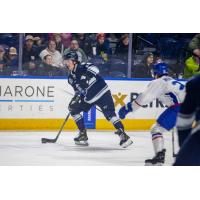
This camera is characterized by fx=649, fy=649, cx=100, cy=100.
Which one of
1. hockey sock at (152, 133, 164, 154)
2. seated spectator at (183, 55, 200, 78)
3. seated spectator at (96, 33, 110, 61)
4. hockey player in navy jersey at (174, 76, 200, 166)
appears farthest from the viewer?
seated spectator at (96, 33, 110, 61)

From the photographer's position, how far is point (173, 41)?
16.7 ft

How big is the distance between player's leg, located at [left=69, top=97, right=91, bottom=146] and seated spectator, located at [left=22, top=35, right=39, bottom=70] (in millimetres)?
479

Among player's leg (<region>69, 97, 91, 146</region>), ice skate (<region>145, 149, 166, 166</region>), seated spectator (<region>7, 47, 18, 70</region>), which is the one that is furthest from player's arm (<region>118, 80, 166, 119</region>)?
seated spectator (<region>7, 47, 18, 70</region>)

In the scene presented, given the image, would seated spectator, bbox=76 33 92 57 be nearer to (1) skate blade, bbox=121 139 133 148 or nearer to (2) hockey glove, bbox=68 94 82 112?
(2) hockey glove, bbox=68 94 82 112

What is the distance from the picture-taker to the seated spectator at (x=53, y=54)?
5.12 meters

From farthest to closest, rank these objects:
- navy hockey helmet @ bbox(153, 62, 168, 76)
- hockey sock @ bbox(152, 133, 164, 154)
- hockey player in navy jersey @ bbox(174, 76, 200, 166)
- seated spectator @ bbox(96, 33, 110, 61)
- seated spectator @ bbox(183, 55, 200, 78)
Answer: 1. seated spectator @ bbox(96, 33, 110, 61)
2. navy hockey helmet @ bbox(153, 62, 168, 76)
3. hockey sock @ bbox(152, 133, 164, 154)
4. seated spectator @ bbox(183, 55, 200, 78)
5. hockey player in navy jersey @ bbox(174, 76, 200, 166)

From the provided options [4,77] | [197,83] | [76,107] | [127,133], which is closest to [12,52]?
[4,77]

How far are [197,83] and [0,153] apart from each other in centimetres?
193

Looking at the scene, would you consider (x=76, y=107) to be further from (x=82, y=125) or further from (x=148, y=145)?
(x=148, y=145)

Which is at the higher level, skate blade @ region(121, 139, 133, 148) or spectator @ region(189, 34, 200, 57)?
spectator @ region(189, 34, 200, 57)

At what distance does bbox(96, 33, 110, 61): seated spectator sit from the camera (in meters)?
5.15

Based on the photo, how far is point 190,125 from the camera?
141 inches

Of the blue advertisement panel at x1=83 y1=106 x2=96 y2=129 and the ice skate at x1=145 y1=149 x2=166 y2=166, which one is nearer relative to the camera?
the ice skate at x1=145 y1=149 x2=166 y2=166

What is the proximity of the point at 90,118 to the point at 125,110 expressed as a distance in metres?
0.29
